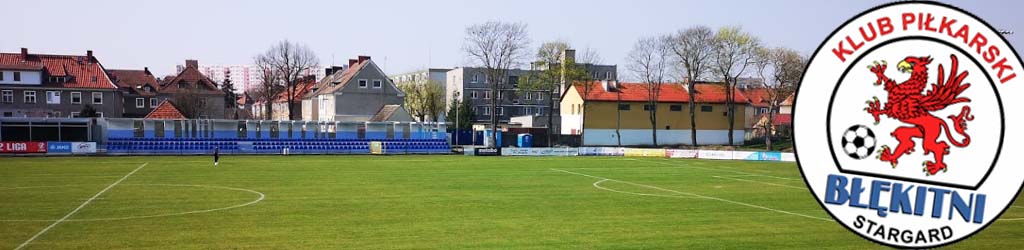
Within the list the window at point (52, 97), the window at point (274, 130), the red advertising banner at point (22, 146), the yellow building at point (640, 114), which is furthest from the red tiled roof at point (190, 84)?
the yellow building at point (640, 114)

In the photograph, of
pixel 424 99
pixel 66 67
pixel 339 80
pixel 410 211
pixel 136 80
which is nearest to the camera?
pixel 410 211

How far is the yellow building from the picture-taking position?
95.5 m

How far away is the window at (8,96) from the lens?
8538cm

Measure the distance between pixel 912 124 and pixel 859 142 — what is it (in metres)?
0.24

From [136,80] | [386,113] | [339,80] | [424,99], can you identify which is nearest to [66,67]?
[136,80]

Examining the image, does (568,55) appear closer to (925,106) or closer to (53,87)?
(53,87)

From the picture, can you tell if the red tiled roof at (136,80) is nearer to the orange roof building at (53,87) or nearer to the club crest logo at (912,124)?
the orange roof building at (53,87)

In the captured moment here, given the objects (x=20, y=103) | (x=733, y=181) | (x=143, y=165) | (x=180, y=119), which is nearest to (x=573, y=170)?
(x=733, y=181)

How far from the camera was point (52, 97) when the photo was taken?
289 feet

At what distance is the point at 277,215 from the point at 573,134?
73075mm

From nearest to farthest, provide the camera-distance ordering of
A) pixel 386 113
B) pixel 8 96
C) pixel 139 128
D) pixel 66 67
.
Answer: pixel 139 128
pixel 8 96
pixel 386 113
pixel 66 67

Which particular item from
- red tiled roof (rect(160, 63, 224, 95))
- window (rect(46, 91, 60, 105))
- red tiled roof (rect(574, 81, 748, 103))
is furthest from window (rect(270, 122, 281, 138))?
red tiled roof (rect(574, 81, 748, 103))

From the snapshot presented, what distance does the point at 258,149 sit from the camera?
70.9 meters

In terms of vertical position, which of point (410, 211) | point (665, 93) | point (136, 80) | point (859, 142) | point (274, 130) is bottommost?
point (410, 211)
